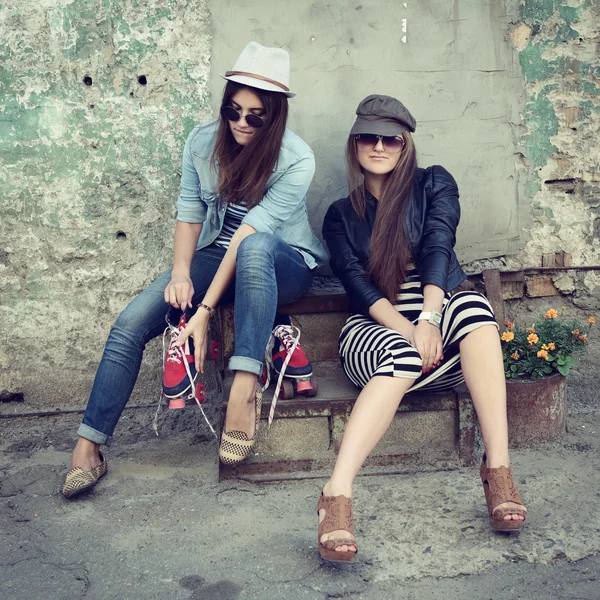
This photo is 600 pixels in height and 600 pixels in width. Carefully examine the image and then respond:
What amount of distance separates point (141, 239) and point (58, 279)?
46 centimetres

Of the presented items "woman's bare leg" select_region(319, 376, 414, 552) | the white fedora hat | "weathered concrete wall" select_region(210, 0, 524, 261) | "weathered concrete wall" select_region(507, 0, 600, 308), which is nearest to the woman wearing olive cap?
"woman's bare leg" select_region(319, 376, 414, 552)

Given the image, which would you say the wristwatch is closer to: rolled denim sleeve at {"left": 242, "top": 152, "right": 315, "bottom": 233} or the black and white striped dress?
the black and white striped dress

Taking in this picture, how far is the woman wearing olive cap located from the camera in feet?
8.61

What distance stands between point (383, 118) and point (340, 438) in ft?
4.44

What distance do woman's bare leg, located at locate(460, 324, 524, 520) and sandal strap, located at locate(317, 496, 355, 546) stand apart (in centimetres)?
57

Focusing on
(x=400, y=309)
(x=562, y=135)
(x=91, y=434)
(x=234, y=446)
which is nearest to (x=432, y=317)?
(x=400, y=309)

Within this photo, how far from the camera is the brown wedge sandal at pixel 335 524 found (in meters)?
2.39

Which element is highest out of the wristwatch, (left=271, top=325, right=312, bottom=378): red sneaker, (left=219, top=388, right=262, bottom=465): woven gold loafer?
the wristwatch

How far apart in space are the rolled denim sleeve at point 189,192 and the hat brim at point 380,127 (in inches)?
28.5

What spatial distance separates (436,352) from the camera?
112 inches

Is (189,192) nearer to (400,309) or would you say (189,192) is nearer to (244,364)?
(244,364)

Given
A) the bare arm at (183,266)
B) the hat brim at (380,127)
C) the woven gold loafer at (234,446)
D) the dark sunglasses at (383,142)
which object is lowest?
the woven gold loafer at (234,446)

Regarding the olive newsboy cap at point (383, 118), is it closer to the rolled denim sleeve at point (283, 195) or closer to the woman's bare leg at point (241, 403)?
the rolled denim sleeve at point (283, 195)

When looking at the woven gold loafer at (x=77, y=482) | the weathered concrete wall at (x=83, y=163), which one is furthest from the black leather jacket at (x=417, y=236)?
the woven gold loafer at (x=77, y=482)
